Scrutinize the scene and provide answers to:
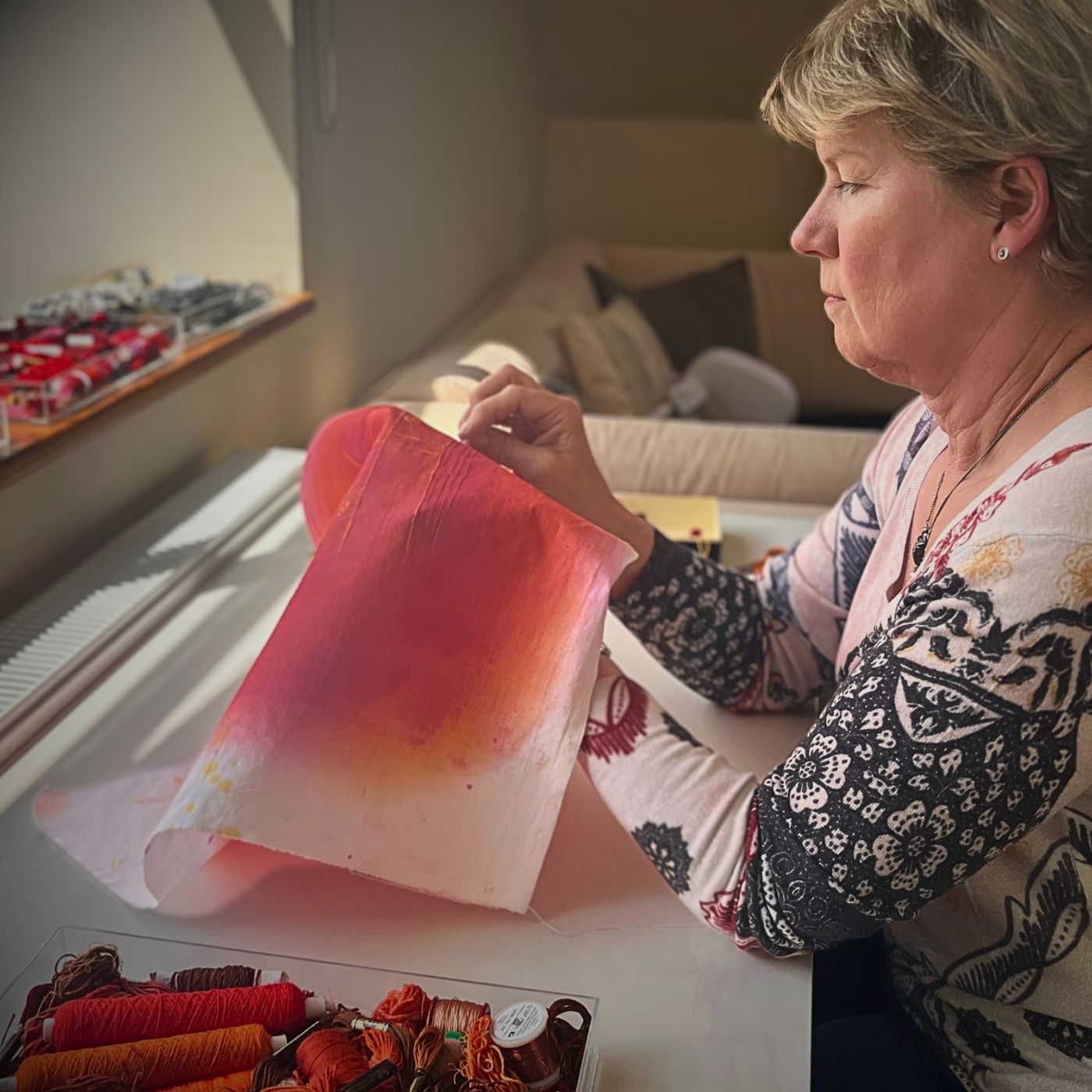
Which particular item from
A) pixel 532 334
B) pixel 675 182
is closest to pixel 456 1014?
pixel 532 334

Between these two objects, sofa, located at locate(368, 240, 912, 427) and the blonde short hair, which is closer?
the blonde short hair

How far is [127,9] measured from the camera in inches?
74.8

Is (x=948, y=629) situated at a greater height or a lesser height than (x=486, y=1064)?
greater

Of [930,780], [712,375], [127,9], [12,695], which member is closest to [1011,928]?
[930,780]

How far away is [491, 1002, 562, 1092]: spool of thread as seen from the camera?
2.43 ft

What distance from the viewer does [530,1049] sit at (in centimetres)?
74

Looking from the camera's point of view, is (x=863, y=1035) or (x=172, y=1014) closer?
(x=172, y=1014)

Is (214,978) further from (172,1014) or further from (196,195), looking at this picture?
(196,195)

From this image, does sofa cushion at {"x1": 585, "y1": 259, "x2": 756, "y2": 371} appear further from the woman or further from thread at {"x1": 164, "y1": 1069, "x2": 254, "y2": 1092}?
thread at {"x1": 164, "y1": 1069, "x2": 254, "y2": 1092}

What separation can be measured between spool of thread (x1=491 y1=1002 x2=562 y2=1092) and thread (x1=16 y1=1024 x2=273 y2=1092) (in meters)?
0.14

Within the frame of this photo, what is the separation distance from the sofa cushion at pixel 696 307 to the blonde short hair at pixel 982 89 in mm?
3103

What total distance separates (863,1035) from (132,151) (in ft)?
5.49

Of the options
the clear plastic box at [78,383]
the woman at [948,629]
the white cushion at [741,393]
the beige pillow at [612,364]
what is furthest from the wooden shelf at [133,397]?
the white cushion at [741,393]

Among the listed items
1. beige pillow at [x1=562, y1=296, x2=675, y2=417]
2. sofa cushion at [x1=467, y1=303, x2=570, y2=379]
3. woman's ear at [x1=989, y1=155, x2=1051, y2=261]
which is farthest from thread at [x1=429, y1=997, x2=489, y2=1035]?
beige pillow at [x1=562, y1=296, x2=675, y2=417]
